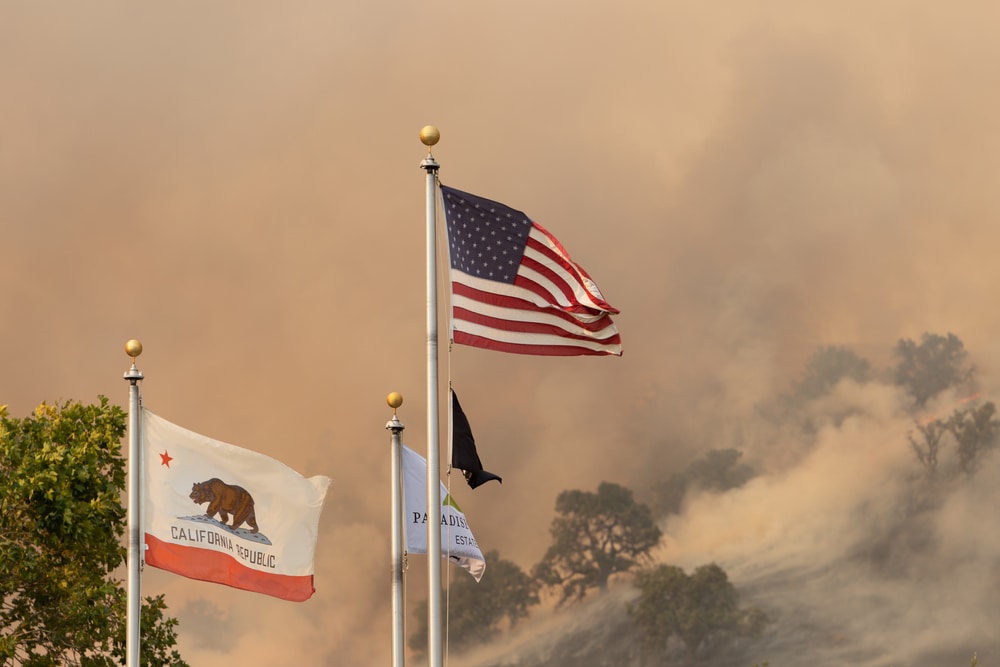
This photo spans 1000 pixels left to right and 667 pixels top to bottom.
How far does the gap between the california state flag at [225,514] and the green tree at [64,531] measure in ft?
17.4

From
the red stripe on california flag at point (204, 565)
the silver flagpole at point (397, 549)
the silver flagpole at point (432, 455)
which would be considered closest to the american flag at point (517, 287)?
the silver flagpole at point (432, 455)

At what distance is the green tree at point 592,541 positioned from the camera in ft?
221

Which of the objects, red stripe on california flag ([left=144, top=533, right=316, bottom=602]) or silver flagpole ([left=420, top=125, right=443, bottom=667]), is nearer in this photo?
silver flagpole ([left=420, top=125, right=443, bottom=667])

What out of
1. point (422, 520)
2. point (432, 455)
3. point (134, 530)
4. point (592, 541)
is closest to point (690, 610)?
point (592, 541)

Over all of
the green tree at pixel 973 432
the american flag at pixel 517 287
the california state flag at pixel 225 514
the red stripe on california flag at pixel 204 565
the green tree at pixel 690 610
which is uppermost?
the green tree at pixel 973 432

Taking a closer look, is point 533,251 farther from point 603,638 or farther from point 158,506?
point 603,638

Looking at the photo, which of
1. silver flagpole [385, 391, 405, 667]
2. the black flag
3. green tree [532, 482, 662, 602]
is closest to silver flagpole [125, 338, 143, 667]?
silver flagpole [385, 391, 405, 667]

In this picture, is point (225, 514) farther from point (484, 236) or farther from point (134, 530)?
point (484, 236)

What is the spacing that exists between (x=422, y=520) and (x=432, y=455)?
9.99 feet

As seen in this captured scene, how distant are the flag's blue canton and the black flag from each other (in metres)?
1.44

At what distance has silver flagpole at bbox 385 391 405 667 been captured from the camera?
51.9ft

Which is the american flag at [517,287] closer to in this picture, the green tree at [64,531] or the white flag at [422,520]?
the white flag at [422,520]

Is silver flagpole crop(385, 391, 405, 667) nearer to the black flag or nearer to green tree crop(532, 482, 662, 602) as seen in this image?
the black flag

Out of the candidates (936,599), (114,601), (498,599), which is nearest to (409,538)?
(114,601)
